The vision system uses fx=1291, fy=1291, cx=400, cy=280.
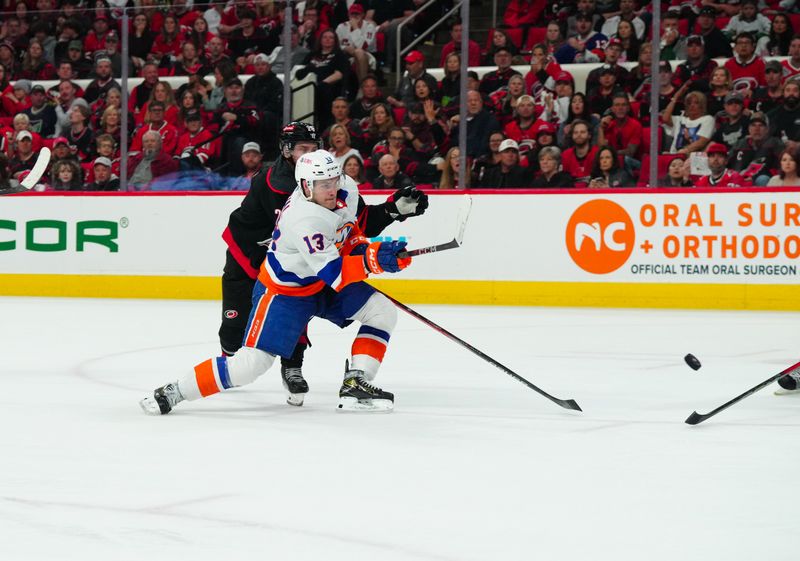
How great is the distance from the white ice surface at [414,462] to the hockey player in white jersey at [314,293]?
13 cm

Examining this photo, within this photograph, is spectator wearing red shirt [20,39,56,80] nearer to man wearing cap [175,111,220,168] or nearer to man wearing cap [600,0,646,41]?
man wearing cap [175,111,220,168]

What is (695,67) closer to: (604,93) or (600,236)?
(604,93)

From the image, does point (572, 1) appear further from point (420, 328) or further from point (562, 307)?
point (420, 328)

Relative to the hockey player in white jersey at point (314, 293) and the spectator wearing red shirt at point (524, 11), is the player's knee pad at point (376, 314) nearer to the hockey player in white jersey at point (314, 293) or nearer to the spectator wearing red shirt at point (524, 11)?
the hockey player in white jersey at point (314, 293)

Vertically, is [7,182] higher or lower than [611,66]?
lower

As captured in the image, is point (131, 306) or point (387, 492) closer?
point (387, 492)

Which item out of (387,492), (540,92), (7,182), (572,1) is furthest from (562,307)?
(387,492)

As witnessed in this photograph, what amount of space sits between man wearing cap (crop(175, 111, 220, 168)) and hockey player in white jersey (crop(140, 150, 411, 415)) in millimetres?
5814

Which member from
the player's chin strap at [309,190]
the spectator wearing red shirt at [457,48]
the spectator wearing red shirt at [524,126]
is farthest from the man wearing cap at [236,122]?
the player's chin strap at [309,190]

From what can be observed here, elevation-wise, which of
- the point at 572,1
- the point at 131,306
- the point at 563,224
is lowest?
the point at 131,306

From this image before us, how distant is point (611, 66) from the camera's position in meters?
9.89

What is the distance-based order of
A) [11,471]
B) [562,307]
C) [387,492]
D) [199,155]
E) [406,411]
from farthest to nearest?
[199,155] < [562,307] < [406,411] < [11,471] < [387,492]

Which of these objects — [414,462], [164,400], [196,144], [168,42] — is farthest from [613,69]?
[414,462]

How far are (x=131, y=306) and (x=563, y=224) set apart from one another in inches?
134
